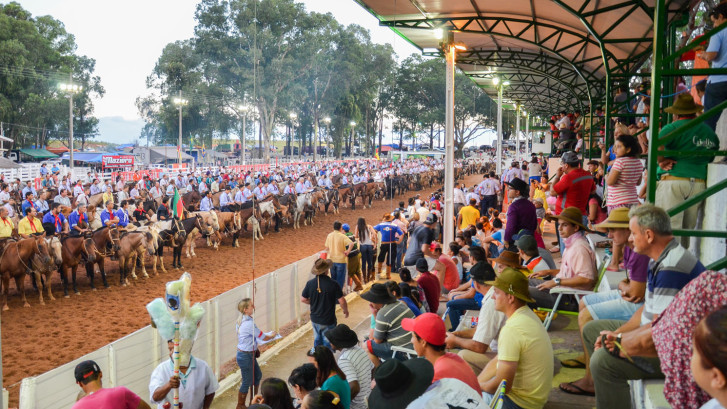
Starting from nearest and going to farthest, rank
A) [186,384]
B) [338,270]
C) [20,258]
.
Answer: [186,384]
[338,270]
[20,258]

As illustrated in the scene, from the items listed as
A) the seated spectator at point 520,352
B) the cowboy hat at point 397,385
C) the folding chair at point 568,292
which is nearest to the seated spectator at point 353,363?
the seated spectator at point 520,352

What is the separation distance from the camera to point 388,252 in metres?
13.8

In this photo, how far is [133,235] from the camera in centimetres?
1491

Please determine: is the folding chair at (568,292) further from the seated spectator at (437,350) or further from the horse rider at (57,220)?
the horse rider at (57,220)

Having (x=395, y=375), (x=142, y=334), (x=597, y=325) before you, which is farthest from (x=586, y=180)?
(x=142, y=334)

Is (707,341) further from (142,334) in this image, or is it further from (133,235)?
(133,235)

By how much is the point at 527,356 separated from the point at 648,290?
2.79ft

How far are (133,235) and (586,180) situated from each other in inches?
460

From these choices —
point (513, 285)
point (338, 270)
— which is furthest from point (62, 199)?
point (513, 285)

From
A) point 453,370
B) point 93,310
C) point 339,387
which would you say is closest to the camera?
point 453,370

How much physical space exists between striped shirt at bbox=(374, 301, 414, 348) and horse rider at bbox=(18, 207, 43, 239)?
12.4 meters

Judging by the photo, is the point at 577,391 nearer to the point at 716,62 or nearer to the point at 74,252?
the point at 716,62

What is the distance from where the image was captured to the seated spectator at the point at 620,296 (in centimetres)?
396

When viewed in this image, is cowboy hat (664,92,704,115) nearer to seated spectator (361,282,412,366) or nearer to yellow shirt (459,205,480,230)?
seated spectator (361,282,412,366)
